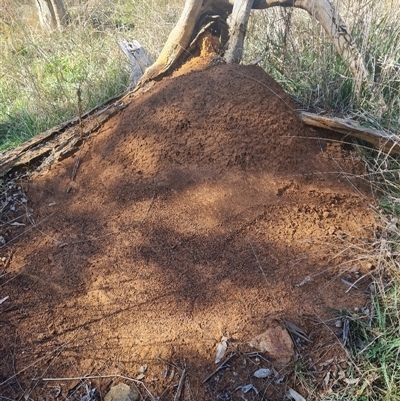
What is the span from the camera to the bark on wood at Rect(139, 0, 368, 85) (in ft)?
10.3

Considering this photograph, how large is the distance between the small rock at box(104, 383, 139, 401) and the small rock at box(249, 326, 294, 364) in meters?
0.52

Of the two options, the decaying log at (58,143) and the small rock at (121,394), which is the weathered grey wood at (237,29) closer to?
the decaying log at (58,143)

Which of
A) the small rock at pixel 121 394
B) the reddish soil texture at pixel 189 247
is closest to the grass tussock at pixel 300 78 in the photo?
the reddish soil texture at pixel 189 247

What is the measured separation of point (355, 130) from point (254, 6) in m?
1.22

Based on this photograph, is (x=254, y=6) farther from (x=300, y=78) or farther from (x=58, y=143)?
(x=58, y=143)

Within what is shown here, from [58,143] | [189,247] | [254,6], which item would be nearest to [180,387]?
[189,247]

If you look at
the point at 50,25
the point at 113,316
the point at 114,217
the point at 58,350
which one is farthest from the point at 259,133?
the point at 50,25

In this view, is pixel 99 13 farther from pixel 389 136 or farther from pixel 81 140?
pixel 389 136

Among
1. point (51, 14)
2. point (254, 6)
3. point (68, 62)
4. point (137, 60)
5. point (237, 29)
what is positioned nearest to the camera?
point (237, 29)

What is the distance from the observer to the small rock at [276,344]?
1.91 meters

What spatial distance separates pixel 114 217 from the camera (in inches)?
100

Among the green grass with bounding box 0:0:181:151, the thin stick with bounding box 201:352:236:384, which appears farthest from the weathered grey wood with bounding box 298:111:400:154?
the green grass with bounding box 0:0:181:151

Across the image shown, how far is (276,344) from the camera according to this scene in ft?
6.32

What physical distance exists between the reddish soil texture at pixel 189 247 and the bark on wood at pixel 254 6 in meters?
0.24
